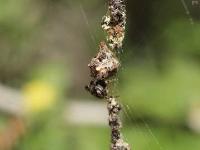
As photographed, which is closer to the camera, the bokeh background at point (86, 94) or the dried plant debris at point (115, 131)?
the dried plant debris at point (115, 131)

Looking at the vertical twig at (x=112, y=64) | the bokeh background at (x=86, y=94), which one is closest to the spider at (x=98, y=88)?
the vertical twig at (x=112, y=64)

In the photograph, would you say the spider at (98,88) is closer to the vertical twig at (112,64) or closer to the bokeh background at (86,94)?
the vertical twig at (112,64)

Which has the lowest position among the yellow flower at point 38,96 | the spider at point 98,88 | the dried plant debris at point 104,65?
the spider at point 98,88

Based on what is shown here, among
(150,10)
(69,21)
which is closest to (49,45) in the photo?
(69,21)

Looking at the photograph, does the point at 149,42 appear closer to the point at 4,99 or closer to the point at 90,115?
the point at 90,115

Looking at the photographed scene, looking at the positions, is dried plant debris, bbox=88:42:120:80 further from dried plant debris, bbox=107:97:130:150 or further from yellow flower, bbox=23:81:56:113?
yellow flower, bbox=23:81:56:113
